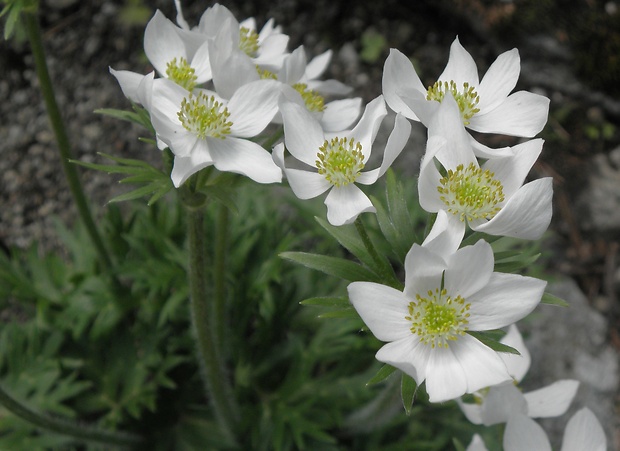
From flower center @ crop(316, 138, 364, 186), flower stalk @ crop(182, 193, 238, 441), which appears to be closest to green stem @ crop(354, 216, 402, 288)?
flower center @ crop(316, 138, 364, 186)

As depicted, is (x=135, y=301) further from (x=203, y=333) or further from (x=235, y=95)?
(x=235, y=95)

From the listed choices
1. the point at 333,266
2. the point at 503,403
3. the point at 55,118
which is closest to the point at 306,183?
the point at 333,266

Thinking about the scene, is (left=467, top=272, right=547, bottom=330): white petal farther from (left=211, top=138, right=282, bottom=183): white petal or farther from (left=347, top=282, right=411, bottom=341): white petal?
(left=211, top=138, right=282, bottom=183): white petal

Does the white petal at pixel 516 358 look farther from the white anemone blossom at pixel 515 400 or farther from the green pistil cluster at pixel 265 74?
the green pistil cluster at pixel 265 74

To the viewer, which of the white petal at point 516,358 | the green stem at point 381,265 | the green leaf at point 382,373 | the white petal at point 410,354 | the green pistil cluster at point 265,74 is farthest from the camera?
the white petal at point 516,358

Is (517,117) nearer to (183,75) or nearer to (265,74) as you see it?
(265,74)

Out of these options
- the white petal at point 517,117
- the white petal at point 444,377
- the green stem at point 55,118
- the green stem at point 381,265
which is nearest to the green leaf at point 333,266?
the green stem at point 381,265
